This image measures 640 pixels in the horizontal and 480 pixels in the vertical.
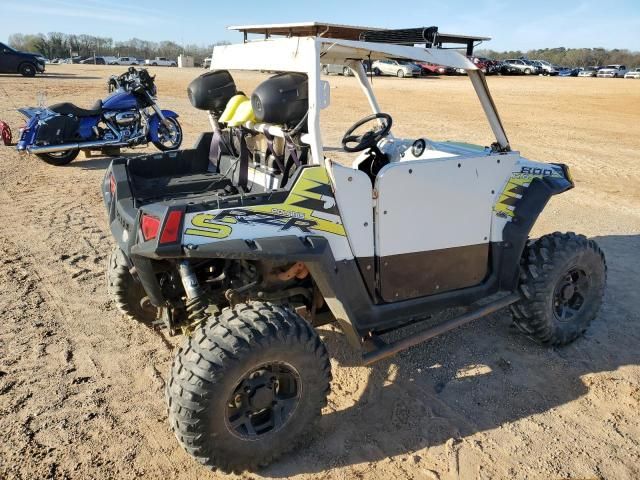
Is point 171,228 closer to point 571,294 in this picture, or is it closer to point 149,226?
point 149,226

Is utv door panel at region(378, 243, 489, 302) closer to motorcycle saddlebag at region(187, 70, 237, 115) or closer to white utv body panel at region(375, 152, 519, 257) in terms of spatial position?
white utv body panel at region(375, 152, 519, 257)

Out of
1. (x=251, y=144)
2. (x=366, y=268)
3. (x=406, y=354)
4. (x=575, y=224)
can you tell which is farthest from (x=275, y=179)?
(x=575, y=224)

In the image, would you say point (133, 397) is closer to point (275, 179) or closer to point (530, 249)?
point (275, 179)

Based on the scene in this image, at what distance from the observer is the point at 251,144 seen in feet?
12.6

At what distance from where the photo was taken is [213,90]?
3744 mm

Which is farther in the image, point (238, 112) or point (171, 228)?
point (238, 112)

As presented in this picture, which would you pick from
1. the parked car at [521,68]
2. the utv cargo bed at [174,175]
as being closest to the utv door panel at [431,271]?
the utv cargo bed at [174,175]

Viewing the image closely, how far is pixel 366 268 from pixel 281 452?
1097 mm

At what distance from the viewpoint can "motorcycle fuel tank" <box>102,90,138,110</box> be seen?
9586 mm

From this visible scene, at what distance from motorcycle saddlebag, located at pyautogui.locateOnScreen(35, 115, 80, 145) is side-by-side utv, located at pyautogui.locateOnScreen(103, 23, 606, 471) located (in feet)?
19.9

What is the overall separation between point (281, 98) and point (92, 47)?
86837mm

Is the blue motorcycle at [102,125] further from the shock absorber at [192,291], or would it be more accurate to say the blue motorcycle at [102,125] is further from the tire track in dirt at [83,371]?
the shock absorber at [192,291]

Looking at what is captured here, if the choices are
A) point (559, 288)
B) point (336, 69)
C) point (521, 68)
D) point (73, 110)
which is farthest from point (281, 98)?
point (521, 68)

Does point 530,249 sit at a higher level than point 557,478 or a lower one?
higher
